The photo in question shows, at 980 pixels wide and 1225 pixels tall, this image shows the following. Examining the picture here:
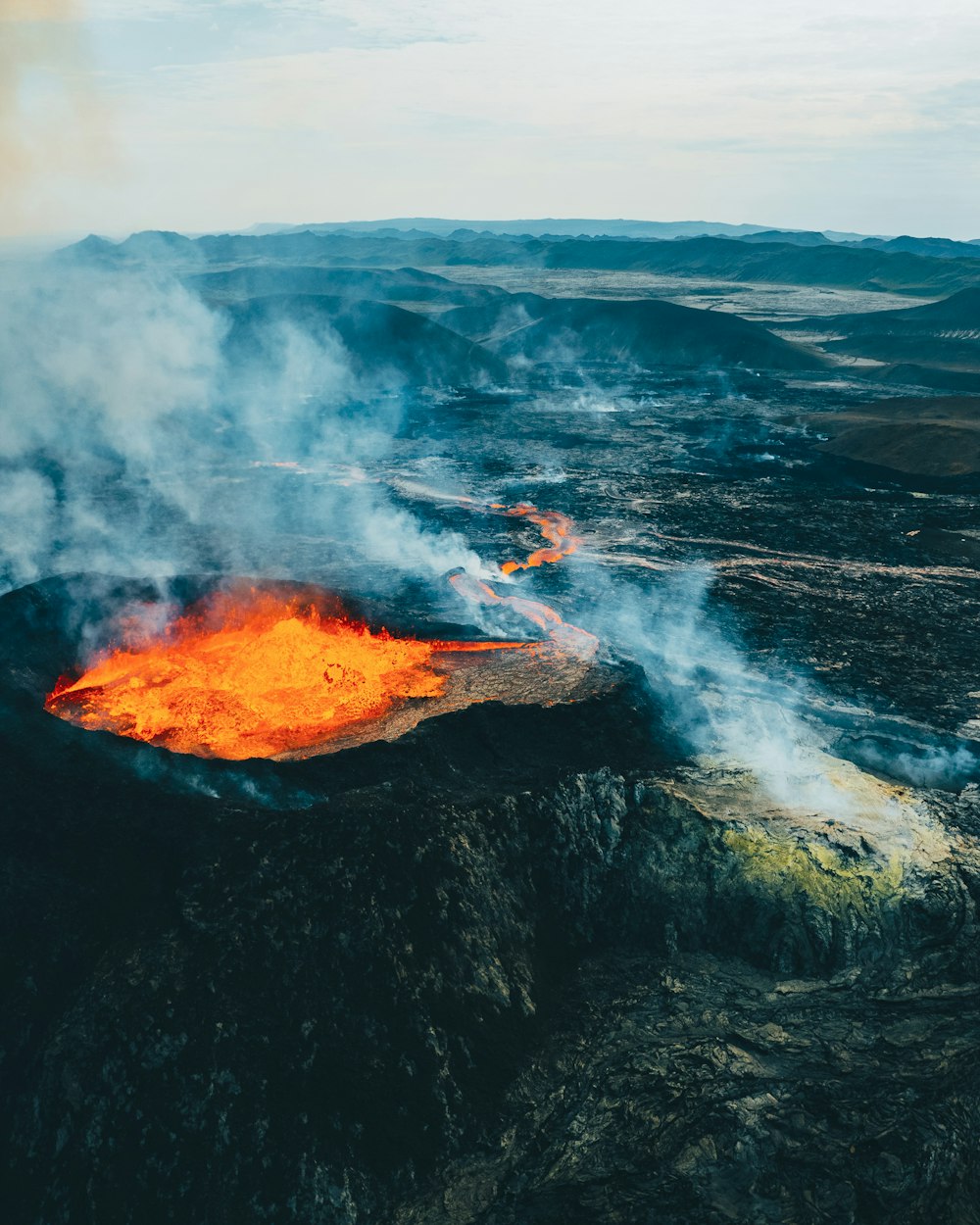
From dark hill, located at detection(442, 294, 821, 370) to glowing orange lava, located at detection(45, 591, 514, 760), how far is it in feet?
225

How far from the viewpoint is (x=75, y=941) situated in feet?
43.2

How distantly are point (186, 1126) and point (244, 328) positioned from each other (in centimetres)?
7411

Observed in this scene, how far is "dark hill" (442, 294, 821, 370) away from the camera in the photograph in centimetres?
8375

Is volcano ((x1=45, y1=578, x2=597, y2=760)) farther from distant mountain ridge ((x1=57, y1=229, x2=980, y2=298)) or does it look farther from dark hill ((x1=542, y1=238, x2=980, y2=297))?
distant mountain ridge ((x1=57, y1=229, x2=980, y2=298))

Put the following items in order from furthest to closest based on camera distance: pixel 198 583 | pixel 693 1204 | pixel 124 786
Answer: pixel 198 583 < pixel 124 786 < pixel 693 1204

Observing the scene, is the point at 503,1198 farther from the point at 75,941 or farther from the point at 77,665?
the point at 77,665

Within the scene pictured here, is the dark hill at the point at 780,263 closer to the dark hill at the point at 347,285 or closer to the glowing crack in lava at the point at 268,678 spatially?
the dark hill at the point at 347,285

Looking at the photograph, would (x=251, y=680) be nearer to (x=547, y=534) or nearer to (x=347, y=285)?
(x=547, y=534)

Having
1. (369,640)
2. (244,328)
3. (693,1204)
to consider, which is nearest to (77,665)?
(369,640)

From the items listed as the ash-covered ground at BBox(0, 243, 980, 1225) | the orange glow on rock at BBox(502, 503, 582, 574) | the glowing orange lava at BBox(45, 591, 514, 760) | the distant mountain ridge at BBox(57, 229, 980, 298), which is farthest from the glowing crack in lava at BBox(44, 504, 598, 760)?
the distant mountain ridge at BBox(57, 229, 980, 298)

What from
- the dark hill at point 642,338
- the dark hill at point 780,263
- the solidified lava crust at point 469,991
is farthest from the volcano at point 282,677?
the dark hill at point 780,263

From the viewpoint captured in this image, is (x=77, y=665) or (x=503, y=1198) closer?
(x=503, y=1198)

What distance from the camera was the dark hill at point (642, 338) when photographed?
275 ft

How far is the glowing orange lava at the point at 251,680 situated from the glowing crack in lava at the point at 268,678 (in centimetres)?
3
